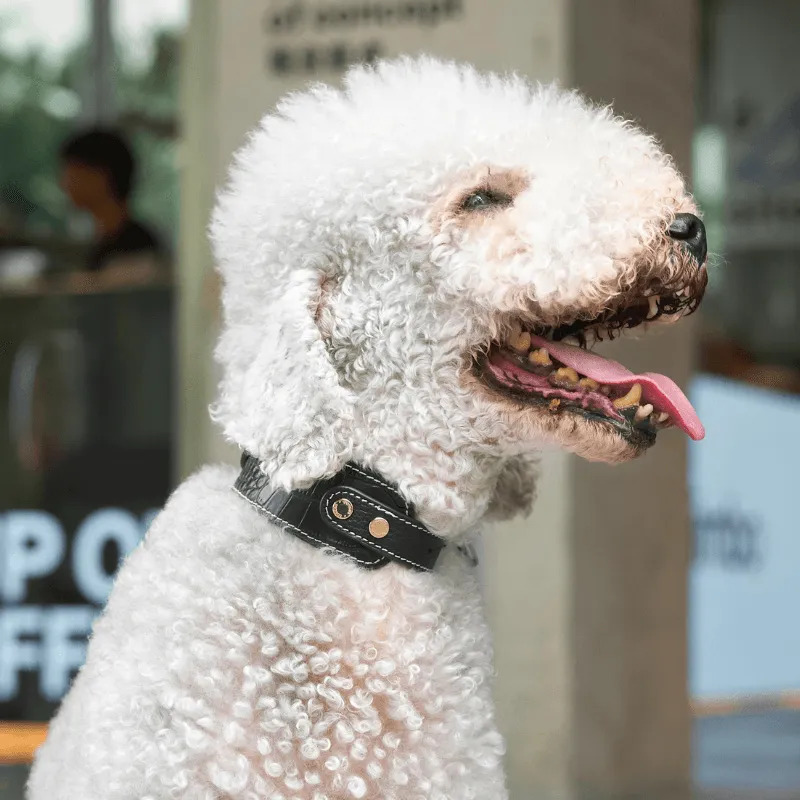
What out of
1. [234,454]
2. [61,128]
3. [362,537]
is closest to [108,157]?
[61,128]

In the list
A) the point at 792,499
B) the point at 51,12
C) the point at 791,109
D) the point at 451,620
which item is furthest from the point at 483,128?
the point at 791,109

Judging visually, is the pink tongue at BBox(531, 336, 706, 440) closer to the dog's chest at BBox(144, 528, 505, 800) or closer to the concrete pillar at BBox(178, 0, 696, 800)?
the dog's chest at BBox(144, 528, 505, 800)

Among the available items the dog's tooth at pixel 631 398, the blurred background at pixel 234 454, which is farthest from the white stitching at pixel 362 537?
the blurred background at pixel 234 454

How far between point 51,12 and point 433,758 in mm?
4879

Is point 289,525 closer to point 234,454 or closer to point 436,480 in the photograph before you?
point 436,480

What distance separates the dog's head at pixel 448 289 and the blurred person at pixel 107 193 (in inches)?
121

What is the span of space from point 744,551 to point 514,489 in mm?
3702

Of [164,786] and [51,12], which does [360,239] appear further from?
[51,12]

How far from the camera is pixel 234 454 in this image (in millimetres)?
3299

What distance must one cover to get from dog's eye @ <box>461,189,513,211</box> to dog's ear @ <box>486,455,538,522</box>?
319 mm

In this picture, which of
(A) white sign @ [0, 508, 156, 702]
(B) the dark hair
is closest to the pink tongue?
(A) white sign @ [0, 508, 156, 702]

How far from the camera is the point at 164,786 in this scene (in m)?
1.39

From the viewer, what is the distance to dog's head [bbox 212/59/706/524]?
1.43 meters

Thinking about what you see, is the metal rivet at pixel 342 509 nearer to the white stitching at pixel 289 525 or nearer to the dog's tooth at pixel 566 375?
the white stitching at pixel 289 525
